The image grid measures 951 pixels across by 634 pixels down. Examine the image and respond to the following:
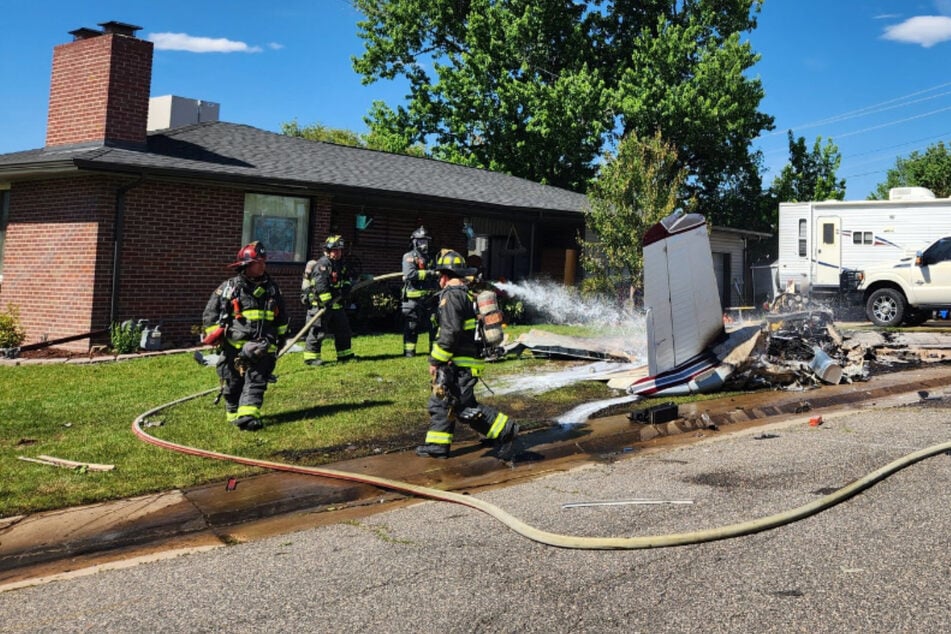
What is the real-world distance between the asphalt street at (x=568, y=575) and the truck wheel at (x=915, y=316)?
43.4 feet

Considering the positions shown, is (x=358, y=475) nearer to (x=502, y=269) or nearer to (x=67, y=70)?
(x=67, y=70)

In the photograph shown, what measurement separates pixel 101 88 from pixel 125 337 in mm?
4515

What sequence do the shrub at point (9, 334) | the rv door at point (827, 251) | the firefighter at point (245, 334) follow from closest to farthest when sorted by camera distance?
the firefighter at point (245, 334) < the shrub at point (9, 334) < the rv door at point (827, 251)

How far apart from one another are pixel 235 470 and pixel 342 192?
30.7ft

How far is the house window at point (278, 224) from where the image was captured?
45.9ft

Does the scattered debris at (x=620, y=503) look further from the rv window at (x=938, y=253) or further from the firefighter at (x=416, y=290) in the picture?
the rv window at (x=938, y=253)

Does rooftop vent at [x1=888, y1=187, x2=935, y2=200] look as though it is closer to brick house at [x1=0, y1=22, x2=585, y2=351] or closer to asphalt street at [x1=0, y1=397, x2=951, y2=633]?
brick house at [x1=0, y1=22, x2=585, y2=351]

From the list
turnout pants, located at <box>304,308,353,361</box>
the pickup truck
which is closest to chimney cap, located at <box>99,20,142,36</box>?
turnout pants, located at <box>304,308,353,361</box>

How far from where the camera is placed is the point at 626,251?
17.6m

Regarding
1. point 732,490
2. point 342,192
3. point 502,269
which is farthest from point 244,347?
point 502,269

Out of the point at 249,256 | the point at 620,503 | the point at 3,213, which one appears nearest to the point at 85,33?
the point at 3,213

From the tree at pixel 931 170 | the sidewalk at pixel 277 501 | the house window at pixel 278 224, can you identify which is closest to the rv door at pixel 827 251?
the sidewalk at pixel 277 501

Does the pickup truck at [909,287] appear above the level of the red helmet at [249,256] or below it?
above

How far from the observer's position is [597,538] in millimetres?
4180
